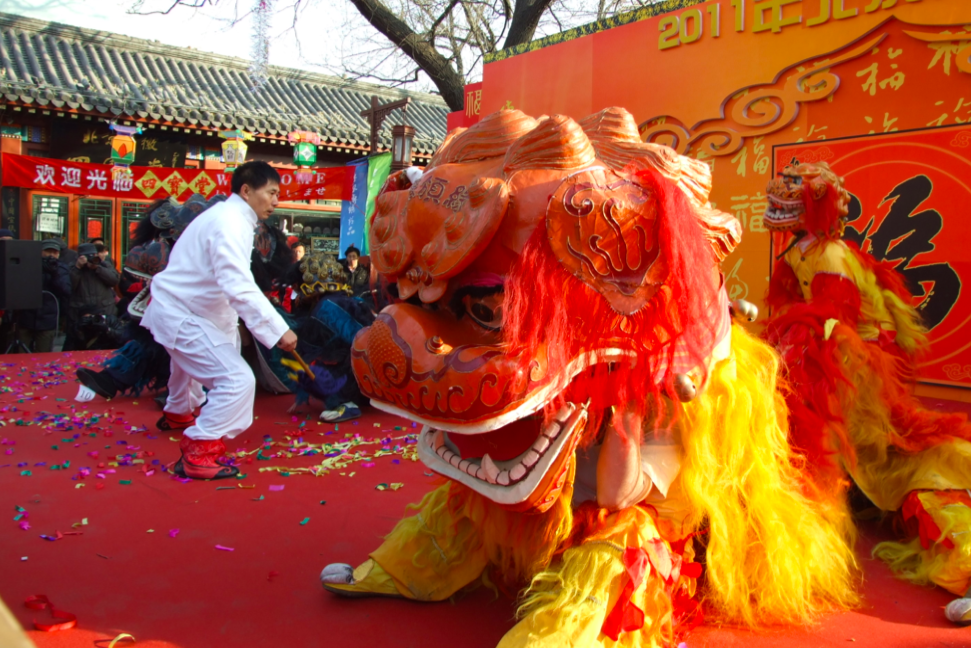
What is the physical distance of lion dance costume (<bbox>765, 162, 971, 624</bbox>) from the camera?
246 cm

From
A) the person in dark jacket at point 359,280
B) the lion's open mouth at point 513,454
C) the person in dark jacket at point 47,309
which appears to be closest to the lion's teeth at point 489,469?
the lion's open mouth at point 513,454

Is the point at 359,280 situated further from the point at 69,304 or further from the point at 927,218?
the point at 69,304

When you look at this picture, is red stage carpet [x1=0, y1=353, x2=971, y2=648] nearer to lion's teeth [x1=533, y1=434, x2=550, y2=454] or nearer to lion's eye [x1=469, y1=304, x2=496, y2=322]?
lion's teeth [x1=533, y1=434, x2=550, y2=454]

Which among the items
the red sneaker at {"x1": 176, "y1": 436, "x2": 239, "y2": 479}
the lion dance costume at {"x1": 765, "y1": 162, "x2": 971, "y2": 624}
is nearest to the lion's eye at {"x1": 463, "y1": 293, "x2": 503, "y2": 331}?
the lion dance costume at {"x1": 765, "y1": 162, "x2": 971, "y2": 624}

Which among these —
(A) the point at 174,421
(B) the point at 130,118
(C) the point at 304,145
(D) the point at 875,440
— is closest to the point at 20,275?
(B) the point at 130,118

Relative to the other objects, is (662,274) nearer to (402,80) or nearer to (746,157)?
(746,157)

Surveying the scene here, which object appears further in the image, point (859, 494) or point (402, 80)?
point (402, 80)

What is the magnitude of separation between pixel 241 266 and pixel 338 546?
164cm

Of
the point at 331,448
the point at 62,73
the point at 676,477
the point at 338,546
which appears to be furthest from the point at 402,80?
the point at 676,477

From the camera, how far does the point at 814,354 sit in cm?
274

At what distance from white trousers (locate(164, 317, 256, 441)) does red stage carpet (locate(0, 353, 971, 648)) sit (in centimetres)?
30

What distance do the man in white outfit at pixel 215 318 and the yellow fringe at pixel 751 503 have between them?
2408mm

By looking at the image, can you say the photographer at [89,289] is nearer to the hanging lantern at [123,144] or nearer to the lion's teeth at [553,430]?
the hanging lantern at [123,144]

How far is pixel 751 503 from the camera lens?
2.03 m
